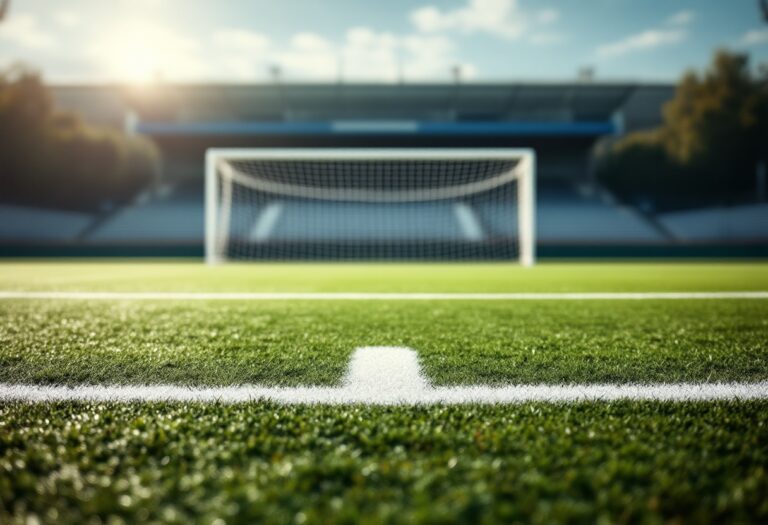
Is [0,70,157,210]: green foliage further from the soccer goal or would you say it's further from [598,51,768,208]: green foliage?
[598,51,768,208]: green foliage

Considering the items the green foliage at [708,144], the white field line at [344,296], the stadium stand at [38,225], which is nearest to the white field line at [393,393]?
the white field line at [344,296]

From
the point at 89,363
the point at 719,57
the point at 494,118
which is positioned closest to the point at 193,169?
the point at 494,118

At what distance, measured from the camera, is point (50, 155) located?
1878 cm

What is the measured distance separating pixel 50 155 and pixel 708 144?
2903 cm

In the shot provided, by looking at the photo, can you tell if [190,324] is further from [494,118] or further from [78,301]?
[494,118]

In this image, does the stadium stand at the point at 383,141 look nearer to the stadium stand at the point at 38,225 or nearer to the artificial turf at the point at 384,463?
the stadium stand at the point at 38,225

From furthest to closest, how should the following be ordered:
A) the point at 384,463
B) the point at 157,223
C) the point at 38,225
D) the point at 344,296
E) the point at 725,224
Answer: the point at 157,223 → the point at 725,224 → the point at 38,225 → the point at 344,296 → the point at 384,463

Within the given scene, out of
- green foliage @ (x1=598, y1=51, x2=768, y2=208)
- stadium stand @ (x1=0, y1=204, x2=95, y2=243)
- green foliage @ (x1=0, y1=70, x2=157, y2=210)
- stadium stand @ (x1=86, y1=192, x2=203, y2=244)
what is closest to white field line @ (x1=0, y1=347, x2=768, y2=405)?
stadium stand @ (x1=86, y1=192, x2=203, y2=244)

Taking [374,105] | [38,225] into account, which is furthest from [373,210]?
[38,225]

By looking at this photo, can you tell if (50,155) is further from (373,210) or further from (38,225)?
(373,210)

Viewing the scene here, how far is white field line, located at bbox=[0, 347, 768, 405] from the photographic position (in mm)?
1188

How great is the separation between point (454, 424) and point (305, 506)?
0.44 meters

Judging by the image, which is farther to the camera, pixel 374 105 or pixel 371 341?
pixel 374 105

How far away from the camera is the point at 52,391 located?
1266 mm
